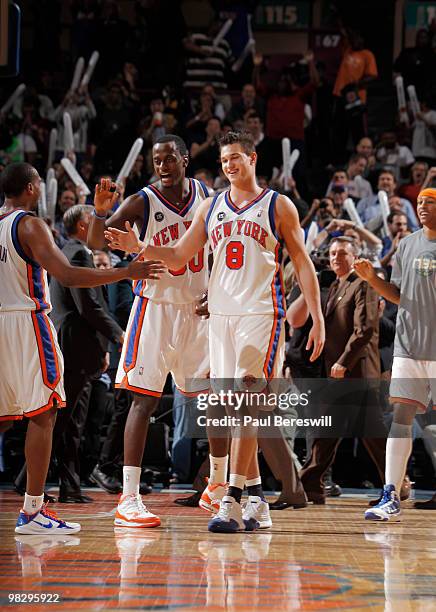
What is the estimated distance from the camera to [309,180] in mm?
13297

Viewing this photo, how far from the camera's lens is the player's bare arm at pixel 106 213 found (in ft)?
17.9

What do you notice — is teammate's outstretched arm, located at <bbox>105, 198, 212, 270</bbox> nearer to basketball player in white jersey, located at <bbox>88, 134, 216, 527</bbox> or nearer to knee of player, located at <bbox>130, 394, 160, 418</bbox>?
basketball player in white jersey, located at <bbox>88, 134, 216, 527</bbox>

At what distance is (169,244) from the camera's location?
5.91 meters

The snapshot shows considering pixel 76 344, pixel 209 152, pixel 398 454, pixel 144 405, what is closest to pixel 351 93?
pixel 209 152

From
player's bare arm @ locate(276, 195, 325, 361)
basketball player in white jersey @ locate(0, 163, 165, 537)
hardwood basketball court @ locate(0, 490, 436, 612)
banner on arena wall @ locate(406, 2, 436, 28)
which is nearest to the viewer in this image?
hardwood basketball court @ locate(0, 490, 436, 612)

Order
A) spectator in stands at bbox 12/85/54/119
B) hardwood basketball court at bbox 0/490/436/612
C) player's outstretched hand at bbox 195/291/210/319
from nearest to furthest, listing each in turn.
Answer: hardwood basketball court at bbox 0/490/436/612, player's outstretched hand at bbox 195/291/210/319, spectator in stands at bbox 12/85/54/119

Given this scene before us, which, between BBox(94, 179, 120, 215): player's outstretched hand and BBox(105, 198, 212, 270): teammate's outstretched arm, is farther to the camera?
BBox(105, 198, 212, 270): teammate's outstretched arm

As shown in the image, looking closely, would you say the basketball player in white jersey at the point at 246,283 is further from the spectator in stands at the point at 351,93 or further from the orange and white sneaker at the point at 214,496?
the spectator in stands at the point at 351,93

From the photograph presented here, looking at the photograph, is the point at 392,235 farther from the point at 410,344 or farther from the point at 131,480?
the point at 131,480

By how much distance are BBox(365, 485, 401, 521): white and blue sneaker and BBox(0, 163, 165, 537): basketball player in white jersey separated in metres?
1.85

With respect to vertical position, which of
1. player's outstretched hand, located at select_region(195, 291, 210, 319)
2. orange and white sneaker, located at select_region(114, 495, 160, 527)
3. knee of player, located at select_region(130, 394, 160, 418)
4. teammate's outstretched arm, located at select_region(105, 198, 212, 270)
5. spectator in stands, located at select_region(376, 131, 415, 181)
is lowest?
orange and white sneaker, located at select_region(114, 495, 160, 527)

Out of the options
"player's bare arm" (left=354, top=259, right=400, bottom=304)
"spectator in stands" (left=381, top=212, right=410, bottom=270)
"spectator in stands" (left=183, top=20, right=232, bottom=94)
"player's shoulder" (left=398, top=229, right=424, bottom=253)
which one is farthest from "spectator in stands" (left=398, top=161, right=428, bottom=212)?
"player's bare arm" (left=354, top=259, right=400, bottom=304)

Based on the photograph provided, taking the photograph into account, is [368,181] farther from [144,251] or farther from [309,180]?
[144,251]

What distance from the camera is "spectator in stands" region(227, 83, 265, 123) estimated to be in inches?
538
